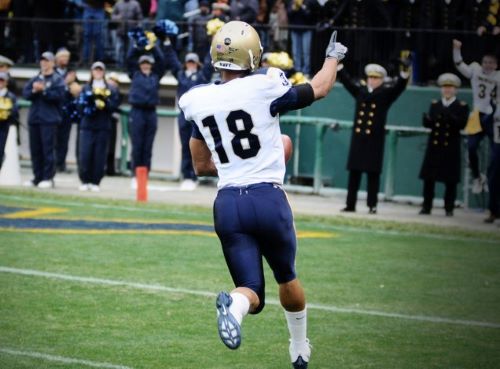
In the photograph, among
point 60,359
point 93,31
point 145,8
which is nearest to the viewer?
point 60,359

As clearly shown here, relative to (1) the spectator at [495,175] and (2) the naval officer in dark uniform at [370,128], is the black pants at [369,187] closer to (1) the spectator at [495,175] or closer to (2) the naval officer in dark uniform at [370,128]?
(2) the naval officer in dark uniform at [370,128]

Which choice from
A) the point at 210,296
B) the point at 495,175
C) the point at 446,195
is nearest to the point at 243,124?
the point at 210,296

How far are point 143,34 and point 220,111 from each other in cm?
1110

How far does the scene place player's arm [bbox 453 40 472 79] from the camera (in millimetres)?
16031

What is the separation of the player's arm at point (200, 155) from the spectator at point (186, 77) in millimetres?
10270

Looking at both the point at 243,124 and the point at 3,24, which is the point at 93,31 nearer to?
the point at 3,24

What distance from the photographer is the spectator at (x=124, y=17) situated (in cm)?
2105

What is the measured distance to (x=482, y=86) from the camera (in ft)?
52.2

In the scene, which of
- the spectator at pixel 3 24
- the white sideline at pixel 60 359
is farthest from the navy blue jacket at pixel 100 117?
the white sideline at pixel 60 359

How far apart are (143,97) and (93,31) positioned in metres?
4.26

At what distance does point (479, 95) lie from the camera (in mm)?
16062

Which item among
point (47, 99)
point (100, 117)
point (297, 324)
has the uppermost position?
point (297, 324)

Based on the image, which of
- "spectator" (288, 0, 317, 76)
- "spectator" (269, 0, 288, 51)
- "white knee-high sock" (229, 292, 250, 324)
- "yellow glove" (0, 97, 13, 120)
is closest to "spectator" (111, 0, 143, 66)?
"spectator" (269, 0, 288, 51)

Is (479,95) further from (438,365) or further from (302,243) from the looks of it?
(438,365)
